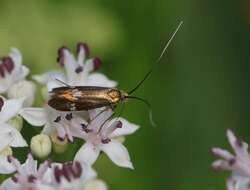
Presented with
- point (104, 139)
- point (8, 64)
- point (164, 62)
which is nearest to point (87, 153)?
point (104, 139)

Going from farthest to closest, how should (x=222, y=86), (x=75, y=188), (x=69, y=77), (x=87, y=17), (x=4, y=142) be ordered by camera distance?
(x=222, y=86) < (x=87, y=17) < (x=69, y=77) < (x=4, y=142) < (x=75, y=188)

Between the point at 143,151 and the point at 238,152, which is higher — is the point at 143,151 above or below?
below

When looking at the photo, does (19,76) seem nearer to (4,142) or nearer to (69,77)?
(69,77)

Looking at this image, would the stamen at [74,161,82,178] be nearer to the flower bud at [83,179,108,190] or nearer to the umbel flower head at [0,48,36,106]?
the flower bud at [83,179,108,190]

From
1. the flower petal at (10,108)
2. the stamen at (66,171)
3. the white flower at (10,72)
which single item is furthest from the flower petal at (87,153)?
the white flower at (10,72)

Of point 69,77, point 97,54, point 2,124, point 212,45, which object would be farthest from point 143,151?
point 2,124

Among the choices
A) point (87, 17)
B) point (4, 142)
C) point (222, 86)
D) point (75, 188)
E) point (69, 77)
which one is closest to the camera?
point (75, 188)
